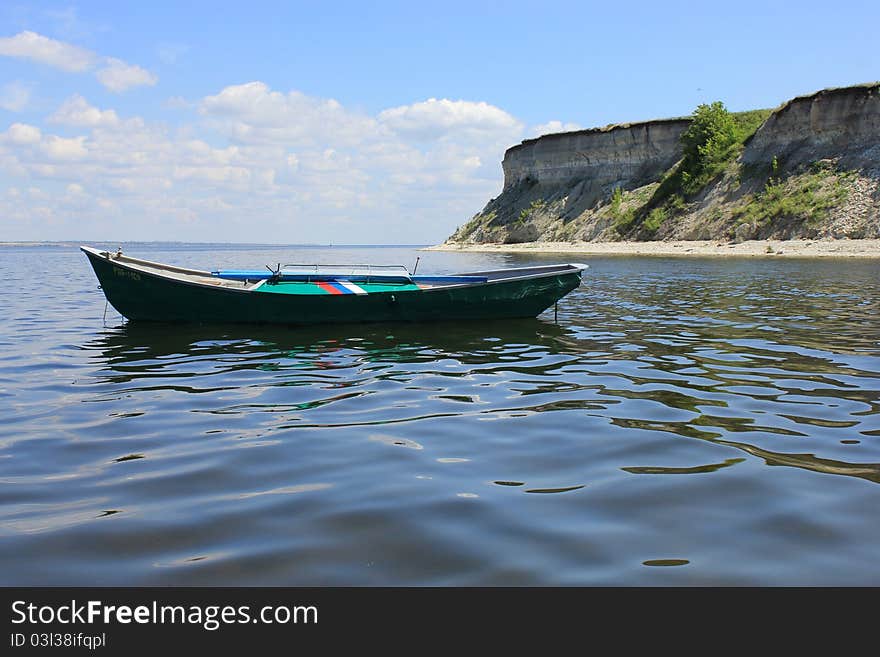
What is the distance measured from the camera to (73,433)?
24.3ft

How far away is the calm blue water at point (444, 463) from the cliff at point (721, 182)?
47416mm

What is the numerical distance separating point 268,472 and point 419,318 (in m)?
10.5

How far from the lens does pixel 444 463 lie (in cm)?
617

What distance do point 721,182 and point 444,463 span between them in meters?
66.1

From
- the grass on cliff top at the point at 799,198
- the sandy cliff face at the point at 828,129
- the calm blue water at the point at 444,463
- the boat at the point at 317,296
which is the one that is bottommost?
the calm blue water at the point at 444,463

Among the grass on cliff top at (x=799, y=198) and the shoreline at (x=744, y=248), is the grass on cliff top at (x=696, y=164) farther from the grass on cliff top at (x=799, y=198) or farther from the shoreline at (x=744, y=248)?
the grass on cliff top at (x=799, y=198)

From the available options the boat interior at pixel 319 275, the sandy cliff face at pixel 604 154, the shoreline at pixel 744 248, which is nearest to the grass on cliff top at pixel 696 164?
the shoreline at pixel 744 248

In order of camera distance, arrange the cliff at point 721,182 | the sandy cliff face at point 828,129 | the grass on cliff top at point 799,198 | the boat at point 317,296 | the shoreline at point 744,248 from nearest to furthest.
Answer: the boat at point 317,296
the shoreline at point 744,248
the grass on cliff top at point 799,198
the cliff at point 721,182
the sandy cliff face at point 828,129

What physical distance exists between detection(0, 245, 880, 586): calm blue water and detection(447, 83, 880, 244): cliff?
47.4 meters

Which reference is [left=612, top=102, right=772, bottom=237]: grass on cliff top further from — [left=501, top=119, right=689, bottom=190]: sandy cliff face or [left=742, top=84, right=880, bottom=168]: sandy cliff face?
[left=501, top=119, right=689, bottom=190]: sandy cliff face

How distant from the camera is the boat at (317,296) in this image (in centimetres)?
1569

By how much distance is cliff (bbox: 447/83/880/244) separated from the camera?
5459 cm

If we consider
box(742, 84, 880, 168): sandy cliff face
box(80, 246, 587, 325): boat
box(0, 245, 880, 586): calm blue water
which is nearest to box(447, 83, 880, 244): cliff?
box(742, 84, 880, 168): sandy cliff face
